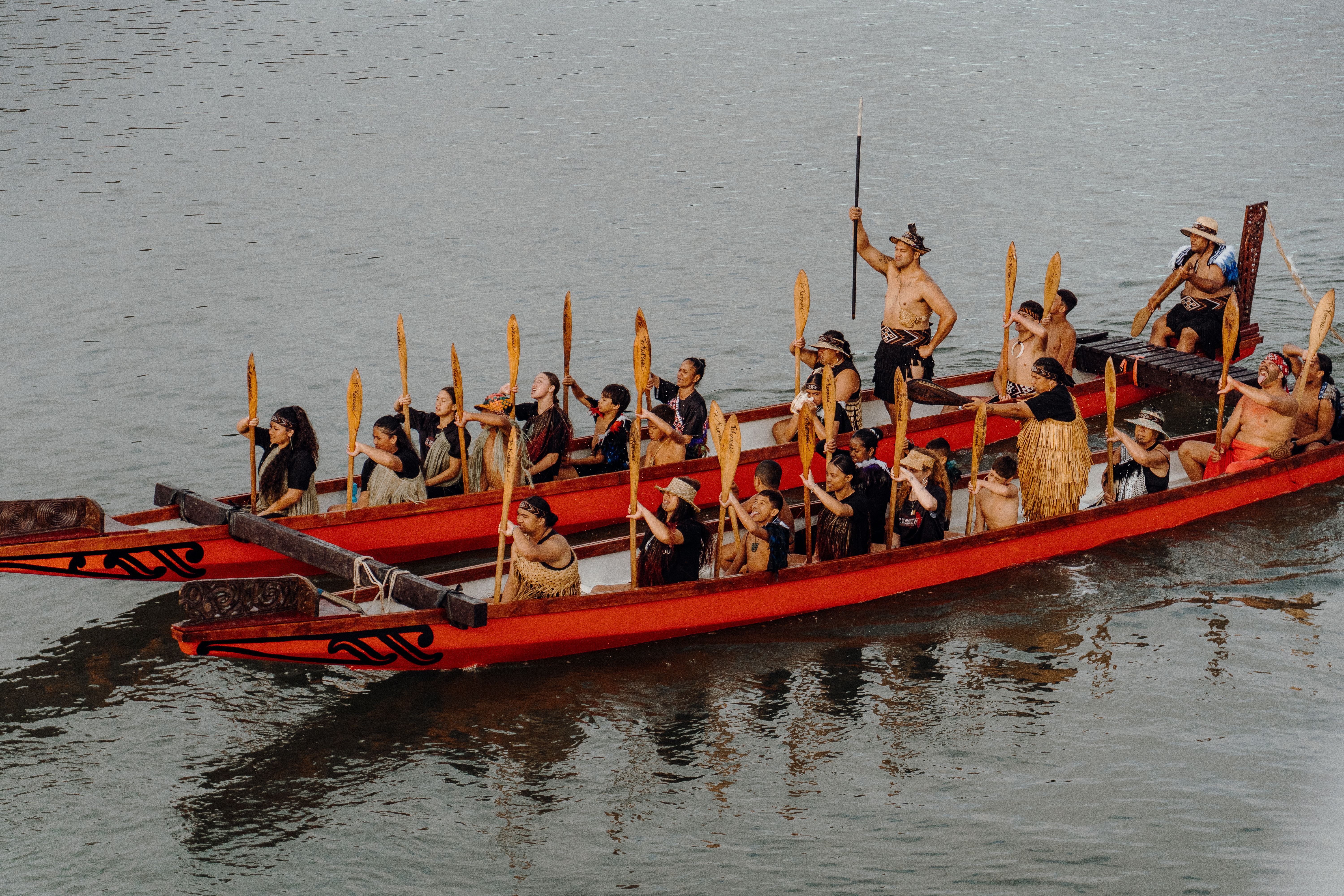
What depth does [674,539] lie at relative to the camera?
11586 mm

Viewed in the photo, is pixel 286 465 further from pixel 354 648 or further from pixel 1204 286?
pixel 1204 286

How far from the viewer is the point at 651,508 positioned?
47.0ft

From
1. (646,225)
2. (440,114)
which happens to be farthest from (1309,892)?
(440,114)

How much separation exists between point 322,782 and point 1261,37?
37.9 m

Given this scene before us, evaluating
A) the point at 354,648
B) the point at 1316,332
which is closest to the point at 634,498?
the point at 354,648

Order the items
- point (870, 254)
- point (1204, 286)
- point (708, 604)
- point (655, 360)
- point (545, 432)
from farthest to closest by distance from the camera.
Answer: point (655, 360) < point (1204, 286) < point (870, 254) < point (545, 432) < point (708, 604)

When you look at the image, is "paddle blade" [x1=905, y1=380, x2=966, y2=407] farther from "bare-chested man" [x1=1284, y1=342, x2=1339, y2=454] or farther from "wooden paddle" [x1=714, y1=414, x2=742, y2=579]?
"bare-chested man" [x1=1284, y1=342, x2=1339, y2=454]

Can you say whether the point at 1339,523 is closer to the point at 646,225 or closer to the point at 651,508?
the point at 651,508

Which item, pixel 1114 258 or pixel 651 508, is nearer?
pixel 651 508

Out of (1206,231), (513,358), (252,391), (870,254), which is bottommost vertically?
(252,391)

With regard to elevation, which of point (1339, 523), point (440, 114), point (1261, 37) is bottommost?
point (1339, 523)

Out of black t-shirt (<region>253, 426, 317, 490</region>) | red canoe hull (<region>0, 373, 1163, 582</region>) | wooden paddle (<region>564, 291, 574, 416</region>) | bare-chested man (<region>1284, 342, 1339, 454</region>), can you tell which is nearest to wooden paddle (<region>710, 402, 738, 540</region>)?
red canoe hull (<region>0, 373, 1163, 582</region>)

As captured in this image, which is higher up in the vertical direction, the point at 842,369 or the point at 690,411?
the point at 842,369

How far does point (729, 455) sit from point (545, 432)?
2.85m
